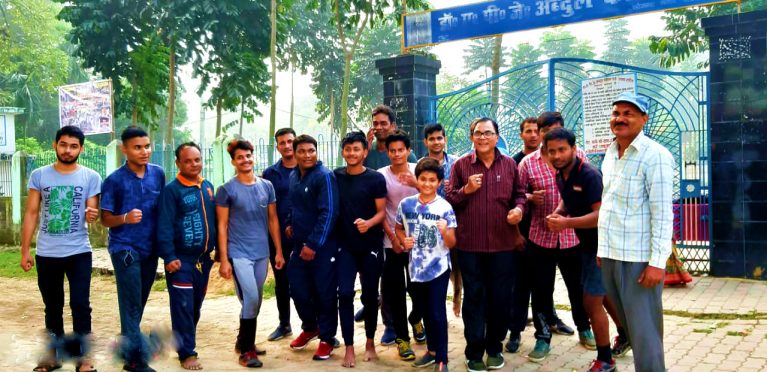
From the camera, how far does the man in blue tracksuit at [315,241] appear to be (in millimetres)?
4961

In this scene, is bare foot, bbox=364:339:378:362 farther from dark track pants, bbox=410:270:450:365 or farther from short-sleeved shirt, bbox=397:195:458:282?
short-sleeved shirt, bbox=397:195:458:282

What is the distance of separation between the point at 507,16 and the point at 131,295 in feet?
19.5

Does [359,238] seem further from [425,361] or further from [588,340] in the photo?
[588,340]

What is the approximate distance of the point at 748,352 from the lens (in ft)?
16.2

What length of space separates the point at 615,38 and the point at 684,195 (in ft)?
169

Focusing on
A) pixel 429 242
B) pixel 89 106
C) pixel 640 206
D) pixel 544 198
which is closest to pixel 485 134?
pixel 544 198

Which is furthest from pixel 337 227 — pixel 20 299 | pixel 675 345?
pixel 20 299

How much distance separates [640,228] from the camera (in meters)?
3.62

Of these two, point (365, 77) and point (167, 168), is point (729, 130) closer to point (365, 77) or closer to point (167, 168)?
point (167, 168)

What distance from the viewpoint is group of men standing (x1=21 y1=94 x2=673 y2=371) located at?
4566 millimetres

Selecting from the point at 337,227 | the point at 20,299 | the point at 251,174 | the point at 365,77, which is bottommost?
the point at 20,299

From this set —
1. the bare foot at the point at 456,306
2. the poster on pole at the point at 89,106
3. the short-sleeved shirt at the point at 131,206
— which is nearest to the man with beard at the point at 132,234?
the short-sleeved shirt at the point at 131,206

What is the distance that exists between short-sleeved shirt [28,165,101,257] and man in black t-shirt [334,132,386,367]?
1782 mm

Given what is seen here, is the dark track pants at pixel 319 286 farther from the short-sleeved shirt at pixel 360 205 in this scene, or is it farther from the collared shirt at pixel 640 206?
the collared shirt at pixel 640 206
